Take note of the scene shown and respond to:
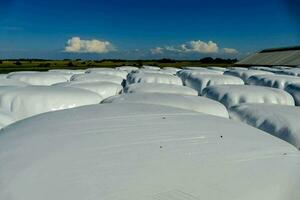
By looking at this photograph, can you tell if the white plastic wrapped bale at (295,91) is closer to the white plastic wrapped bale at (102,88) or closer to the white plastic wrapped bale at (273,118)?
the white plastic wrapped bale at (273,118)

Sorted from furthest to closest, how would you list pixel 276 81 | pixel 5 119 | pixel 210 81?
pixel 210 81
pixel 276 81
pixel 5 119

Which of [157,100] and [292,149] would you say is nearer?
[292,149]

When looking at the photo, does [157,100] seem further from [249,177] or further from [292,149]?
[249,177]

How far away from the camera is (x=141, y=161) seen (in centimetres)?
282

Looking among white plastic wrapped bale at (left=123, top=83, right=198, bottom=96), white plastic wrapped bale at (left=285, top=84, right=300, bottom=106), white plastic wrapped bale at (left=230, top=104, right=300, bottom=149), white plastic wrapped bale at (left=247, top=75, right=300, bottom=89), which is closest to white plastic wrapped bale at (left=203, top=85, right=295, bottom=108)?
white plastic wrapped bale at (left=285, top=84, right=300, bottom=106)

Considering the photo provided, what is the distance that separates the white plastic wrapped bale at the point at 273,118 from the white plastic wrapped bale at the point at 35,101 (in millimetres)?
2900

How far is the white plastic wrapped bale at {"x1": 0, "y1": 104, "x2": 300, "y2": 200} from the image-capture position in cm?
249

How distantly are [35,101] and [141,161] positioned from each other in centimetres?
428

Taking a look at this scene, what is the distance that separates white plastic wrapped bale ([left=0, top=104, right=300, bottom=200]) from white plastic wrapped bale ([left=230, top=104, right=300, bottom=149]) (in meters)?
1.42

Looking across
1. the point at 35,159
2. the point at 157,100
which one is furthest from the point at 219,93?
the point at 35,159

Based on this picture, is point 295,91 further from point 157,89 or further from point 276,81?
point 157,89

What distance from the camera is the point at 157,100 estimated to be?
631 centimetres

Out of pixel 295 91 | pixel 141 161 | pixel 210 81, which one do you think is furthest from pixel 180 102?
pixel 210 81

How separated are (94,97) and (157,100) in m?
1.55
